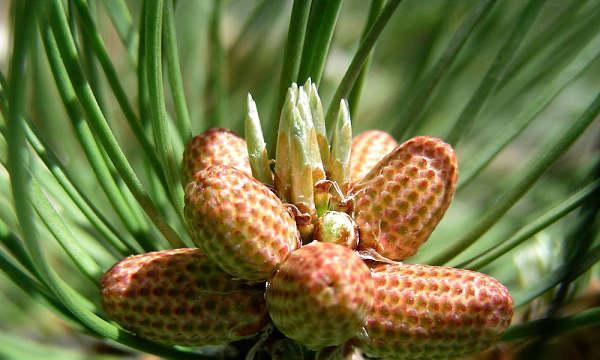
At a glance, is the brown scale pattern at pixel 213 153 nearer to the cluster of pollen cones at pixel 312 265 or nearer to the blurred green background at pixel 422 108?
the cluster of pollen cones at pixel 312 265

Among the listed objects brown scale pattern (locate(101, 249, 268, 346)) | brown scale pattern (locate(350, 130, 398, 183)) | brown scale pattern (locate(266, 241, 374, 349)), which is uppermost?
brown scale pattern (locate(350, 130, 398, 183))

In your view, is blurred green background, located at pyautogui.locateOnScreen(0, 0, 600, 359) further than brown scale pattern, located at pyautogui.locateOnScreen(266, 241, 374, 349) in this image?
Yes

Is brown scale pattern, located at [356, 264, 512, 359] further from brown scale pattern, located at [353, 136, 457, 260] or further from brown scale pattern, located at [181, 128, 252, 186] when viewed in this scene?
brown scale pattern, located at [181, 128, 252, 186]

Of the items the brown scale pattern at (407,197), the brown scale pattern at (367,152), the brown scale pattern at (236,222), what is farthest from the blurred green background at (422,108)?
the brown scale pattern at (236,222)

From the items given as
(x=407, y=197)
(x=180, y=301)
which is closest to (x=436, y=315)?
(x=407, y=197)

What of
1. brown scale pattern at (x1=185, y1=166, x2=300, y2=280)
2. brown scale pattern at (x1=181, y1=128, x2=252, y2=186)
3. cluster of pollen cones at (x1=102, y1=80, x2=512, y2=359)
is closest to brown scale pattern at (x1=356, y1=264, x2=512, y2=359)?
cluster of pollen cones at (x1=102, y1=80, x2=512, y2=359)

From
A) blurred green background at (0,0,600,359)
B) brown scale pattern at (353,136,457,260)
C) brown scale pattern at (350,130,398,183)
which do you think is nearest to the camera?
brown scale pattern at (353,136,457,260)

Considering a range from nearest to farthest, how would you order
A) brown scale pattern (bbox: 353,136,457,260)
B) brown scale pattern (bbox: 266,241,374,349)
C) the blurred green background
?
brown scale pattern (bbox: 266,241,374,349)
brown scale pattern (bbox: 353,136,457,260)
the blurred green background
